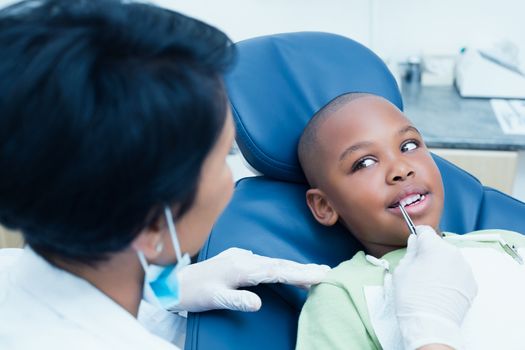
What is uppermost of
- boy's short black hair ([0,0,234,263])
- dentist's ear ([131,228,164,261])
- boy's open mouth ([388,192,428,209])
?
boy's short black hair ([0,0,234,263])

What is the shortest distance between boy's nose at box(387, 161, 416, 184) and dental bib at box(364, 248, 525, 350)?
192 mm

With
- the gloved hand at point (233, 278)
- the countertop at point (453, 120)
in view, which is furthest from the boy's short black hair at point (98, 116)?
the countertop at point (453, 120)

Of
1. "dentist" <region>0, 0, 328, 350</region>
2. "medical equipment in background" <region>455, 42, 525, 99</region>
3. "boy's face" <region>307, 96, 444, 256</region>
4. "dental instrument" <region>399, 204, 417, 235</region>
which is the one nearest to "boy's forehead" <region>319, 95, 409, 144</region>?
"boy's face" <region>307, 96, 444, 256</region>

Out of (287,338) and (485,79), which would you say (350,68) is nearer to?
(287,338)

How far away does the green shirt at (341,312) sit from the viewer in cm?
99

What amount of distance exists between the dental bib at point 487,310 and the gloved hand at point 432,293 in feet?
0.24

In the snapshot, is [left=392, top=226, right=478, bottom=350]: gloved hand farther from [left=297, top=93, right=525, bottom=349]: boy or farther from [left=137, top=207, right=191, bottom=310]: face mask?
[left=137, top=207, right=191, bottom=310]: face mask

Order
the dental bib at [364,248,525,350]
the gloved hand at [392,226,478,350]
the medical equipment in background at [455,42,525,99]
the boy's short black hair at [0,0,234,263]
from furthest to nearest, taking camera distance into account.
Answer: the medical equipment in background at [455,42,525,99] → the dental bib at [364,248,525,350] → the gloved hand at [392,226,478,350] → the boy's short black hair at [0,0,234,263]

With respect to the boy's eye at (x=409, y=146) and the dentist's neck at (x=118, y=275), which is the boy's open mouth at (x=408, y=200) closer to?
the boy's eye at (x=409, y=146)

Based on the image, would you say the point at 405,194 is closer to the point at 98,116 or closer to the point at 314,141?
the point at 314,141

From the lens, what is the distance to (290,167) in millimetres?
1328

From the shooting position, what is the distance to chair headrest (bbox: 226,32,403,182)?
1.30 meters

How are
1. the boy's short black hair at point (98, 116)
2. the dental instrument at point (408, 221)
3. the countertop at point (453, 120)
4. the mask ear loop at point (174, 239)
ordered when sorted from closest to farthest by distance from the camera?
the boy's short black hair at point (98, 116), the mask ear loop at point (174, 239), the dental instrument at point (408, 221), the countertop at point (453, 120)

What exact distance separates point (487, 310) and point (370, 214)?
306 millimetres
